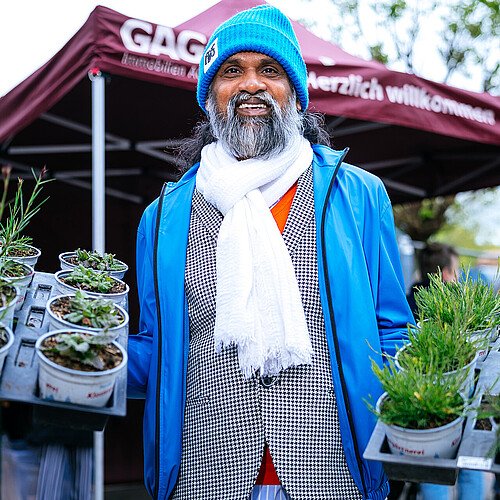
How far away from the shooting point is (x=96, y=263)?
2.35 meters

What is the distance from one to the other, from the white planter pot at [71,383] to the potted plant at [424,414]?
0.58m

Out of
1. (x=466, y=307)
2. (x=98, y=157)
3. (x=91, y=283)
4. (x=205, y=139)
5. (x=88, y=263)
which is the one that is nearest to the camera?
(x=466, y=307)

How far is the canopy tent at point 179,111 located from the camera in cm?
353

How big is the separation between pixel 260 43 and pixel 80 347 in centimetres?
112

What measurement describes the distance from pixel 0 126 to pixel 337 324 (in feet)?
8.22

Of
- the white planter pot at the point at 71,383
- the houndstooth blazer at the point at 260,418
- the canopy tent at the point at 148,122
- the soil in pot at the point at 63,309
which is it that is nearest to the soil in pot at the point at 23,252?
the soil in pot at the point at 63,309

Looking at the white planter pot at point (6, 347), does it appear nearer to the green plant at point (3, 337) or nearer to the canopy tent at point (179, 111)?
the green plant at point (3, 337)

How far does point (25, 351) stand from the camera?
1.75 metres

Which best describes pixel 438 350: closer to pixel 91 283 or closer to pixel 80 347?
pixel 80 347

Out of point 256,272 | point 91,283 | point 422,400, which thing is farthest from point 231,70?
point 422,400

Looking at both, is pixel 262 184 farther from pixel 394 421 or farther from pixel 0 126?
pixel 0 126

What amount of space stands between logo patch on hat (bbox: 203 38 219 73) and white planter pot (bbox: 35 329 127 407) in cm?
112

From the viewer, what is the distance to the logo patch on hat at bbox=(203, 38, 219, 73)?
2379 millimetres

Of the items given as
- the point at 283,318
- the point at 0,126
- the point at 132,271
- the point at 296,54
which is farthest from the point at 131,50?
the point at 132,271
